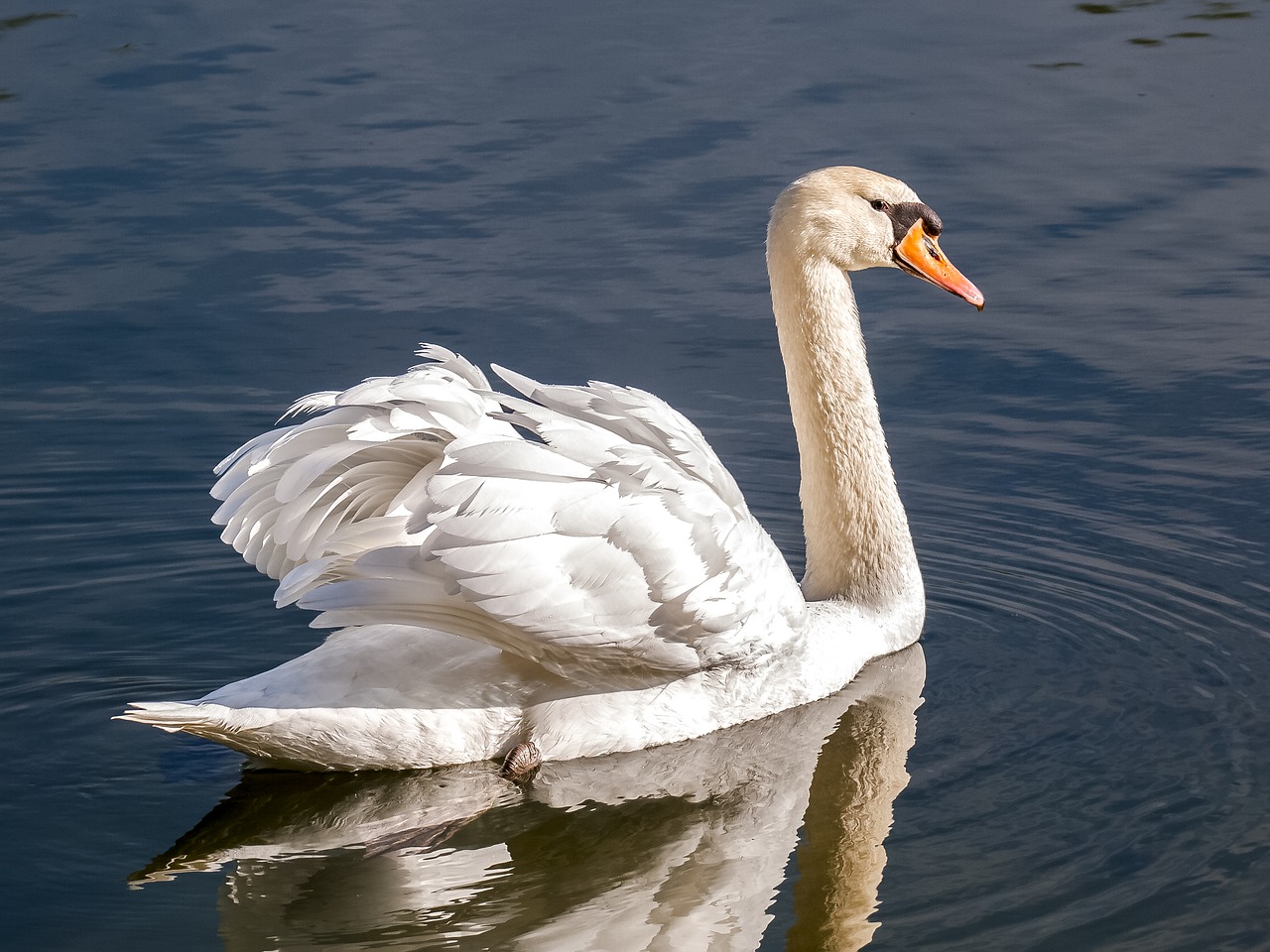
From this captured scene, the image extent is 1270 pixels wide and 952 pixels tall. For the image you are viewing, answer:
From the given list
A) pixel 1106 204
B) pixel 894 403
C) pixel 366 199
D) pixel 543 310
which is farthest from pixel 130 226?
pixel 1106 204

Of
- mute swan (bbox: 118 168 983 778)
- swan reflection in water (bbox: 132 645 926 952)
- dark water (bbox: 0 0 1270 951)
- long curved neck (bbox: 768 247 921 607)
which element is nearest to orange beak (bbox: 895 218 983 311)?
long curved neck (bbox: 768 247 921 607)

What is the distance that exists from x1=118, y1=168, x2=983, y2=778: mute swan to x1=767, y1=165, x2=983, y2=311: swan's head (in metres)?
1.18

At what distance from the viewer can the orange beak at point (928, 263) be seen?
25.2ft

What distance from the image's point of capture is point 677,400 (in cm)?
960

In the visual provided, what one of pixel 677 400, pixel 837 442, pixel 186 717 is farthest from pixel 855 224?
pixel 186 717

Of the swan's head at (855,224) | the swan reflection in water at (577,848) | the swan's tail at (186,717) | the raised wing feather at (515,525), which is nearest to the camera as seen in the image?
the swan reflection in water at (577,848)

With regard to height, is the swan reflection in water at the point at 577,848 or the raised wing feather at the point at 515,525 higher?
the raised wing feather at the point at 515,525

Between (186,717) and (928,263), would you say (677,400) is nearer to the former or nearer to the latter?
(928,263)

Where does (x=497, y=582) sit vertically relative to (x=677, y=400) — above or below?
above

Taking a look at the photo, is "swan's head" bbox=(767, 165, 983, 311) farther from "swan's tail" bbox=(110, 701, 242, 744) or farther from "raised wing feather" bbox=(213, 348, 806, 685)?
"swan's tail" bbox=(110, 701, 242, 744)

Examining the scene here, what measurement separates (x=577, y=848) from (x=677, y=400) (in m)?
3.99

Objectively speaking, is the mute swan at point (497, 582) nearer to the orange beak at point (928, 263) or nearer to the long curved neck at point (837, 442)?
the long curved neck at point (837, 442)

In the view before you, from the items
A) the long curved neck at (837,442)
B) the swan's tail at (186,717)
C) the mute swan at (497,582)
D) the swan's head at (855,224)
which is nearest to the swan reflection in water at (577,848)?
the mute swan at (497,582)

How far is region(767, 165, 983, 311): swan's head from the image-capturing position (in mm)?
7402
